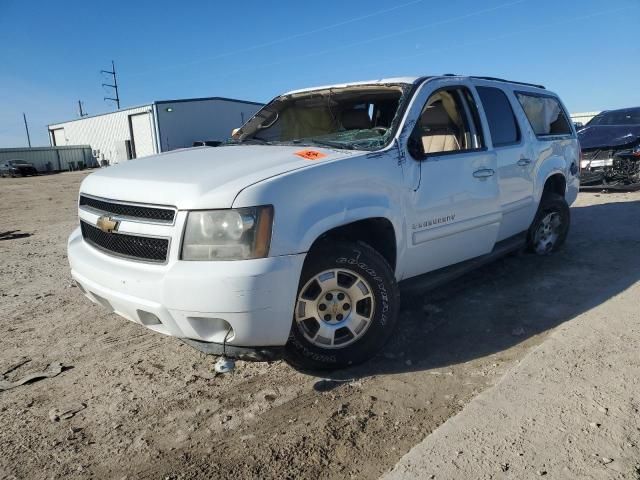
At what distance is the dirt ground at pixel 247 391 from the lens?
232cm

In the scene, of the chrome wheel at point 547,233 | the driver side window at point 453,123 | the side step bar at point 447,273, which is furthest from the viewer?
the chrome wheel at point 547,233

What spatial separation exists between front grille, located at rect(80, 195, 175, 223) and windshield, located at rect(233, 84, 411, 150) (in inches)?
48.6

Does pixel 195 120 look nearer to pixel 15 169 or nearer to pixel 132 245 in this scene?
pixel 15 169

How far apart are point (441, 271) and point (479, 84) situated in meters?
1.74

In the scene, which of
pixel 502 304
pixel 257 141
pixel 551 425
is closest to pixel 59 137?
pixel 257 141

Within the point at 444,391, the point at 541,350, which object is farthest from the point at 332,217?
the point at 541,350

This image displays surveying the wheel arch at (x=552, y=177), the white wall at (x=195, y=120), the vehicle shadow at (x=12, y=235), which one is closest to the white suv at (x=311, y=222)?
the wheel arch at (x=552, y=177)

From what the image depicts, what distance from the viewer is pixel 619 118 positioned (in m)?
11.2

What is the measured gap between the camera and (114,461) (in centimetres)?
233

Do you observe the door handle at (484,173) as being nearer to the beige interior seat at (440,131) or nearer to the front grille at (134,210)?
the beige interior seat at (440,131)

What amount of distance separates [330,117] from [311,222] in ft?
6.05

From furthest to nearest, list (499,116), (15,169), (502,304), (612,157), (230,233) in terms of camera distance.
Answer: (15,169) → (612,157) → (499,116) → (502,304) → (230,233)

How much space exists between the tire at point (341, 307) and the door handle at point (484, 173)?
1.27 metres

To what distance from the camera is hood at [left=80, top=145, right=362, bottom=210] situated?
2545 mm
